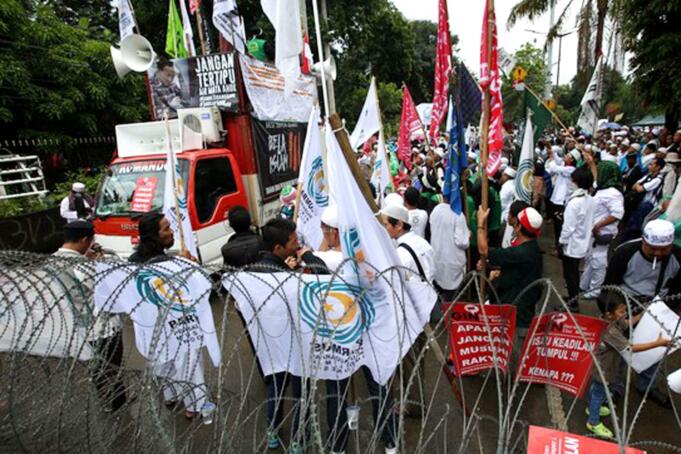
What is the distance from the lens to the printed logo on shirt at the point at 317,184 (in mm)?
4895

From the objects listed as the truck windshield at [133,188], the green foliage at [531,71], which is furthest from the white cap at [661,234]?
the green foliage at [531,71]

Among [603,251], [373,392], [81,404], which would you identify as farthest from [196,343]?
[603,251]

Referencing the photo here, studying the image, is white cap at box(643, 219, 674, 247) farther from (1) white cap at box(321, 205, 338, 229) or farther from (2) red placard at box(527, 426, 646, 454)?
(1) white cap at box(321, 205, 338, 229)

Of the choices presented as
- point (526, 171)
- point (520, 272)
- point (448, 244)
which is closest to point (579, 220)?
point (526, 171)

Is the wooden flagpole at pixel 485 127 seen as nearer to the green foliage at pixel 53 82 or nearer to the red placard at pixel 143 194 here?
the red placard at pixel 143 194

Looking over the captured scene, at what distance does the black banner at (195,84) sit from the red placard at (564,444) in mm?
6170

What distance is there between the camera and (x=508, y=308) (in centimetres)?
265

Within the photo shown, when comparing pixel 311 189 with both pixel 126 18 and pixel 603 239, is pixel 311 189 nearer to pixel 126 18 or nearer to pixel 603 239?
pixel 603 239

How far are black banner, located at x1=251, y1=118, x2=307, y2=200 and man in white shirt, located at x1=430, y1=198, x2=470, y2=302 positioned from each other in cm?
368

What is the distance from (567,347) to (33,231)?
387 inches

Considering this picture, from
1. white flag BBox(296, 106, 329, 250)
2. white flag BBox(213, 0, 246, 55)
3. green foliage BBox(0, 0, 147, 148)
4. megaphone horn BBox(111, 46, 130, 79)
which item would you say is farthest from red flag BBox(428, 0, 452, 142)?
green foliage BBox(0, 0, 147, 148)

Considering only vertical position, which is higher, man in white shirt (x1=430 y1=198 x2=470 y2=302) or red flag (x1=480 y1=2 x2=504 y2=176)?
red flag (x1=480 y1=2 x2=504 y2=176)

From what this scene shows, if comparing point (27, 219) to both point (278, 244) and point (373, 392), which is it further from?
Answer: point (373, 392)

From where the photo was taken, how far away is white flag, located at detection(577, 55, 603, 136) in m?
7.30
